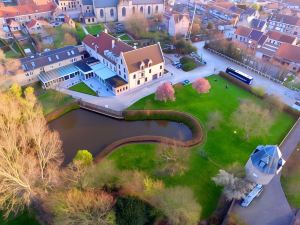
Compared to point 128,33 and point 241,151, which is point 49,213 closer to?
point 241,151

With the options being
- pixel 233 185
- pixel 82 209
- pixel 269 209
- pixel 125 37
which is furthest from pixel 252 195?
pixel 125 37

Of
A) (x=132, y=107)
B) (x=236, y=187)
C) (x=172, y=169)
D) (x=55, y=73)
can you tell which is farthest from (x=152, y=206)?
(x=55, y=73)

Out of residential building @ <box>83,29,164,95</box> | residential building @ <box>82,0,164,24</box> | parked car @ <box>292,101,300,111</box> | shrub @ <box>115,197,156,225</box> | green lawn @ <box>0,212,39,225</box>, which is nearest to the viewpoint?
shrub @ <box>115,197,156,225</box>

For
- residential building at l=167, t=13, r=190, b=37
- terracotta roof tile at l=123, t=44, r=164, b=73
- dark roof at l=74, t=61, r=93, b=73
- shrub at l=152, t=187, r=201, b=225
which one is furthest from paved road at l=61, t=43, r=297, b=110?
shrub at l=152, t=187, r=201, b=225

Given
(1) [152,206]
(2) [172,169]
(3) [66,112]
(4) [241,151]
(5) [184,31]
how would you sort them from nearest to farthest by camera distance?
1. (1) [152,206]
2. (2) [172,169]
3. (4) [241,151]
4. (3) [66,112]
5. (5) [184,31]

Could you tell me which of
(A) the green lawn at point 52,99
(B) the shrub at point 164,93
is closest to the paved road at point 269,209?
(B) the shrub at point 164,93

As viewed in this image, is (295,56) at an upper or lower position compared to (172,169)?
upper

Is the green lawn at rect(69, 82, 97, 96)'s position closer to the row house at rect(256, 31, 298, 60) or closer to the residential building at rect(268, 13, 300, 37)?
the row house at rect(256, 31, 298, 60)
